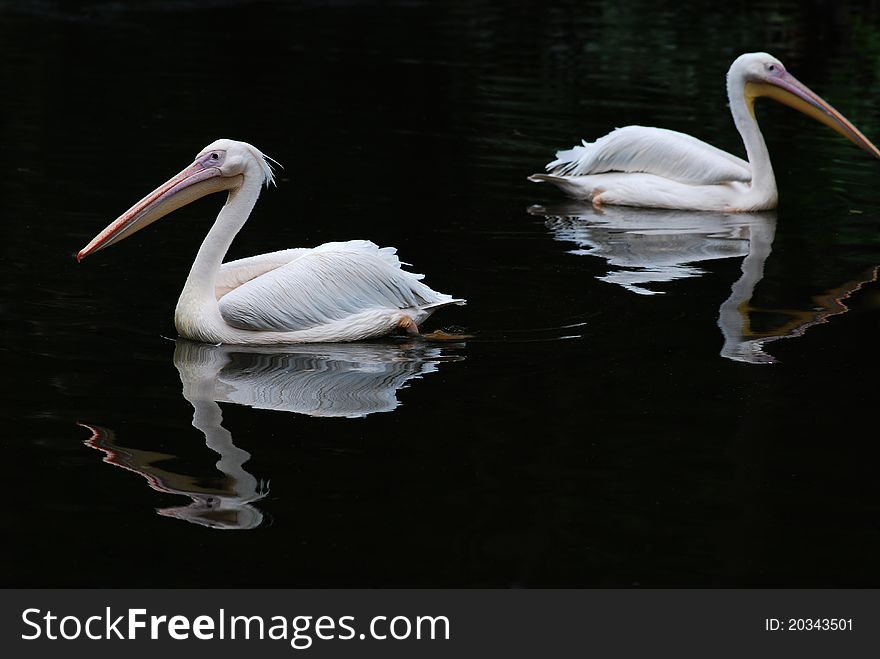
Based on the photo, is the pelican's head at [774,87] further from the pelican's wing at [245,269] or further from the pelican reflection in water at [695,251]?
the pelican's wing at [245,269]

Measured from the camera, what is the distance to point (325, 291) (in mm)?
5766

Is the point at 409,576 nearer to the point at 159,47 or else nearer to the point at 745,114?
the point at 745,114

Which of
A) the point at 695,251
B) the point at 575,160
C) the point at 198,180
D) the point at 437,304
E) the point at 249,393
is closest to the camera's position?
the point at 249,393

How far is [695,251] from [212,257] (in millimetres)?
3131

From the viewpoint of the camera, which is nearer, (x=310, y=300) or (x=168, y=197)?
(x=310, y=300)

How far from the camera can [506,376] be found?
17.5 feet

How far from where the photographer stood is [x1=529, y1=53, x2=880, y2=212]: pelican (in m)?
8.98

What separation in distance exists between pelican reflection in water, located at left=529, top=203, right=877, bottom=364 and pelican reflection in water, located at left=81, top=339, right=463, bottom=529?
1.37 meters

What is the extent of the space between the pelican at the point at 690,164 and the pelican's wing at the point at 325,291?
330 centimetres

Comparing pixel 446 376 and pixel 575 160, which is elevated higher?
pixel 575 160

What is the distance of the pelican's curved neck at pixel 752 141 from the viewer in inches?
354

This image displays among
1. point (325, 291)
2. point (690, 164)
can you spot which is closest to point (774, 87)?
point (690, 164)

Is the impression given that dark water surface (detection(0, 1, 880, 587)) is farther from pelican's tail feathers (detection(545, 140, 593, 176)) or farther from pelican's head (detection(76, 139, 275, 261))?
pelican's head (detection(76, 139, 275, 261))

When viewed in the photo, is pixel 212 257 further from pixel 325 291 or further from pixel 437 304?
pixel 437 304
